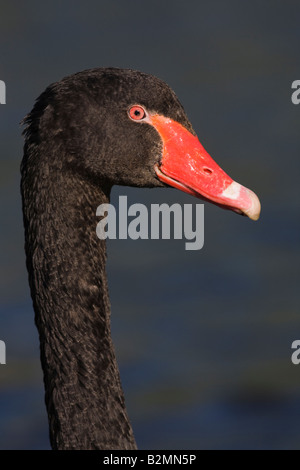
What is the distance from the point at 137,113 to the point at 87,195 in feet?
1.35

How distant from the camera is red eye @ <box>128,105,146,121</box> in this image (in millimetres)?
4895

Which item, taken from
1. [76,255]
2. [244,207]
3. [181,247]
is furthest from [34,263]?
[181,247]

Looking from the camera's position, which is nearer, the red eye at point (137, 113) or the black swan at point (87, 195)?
the black swan at point (87, 195)

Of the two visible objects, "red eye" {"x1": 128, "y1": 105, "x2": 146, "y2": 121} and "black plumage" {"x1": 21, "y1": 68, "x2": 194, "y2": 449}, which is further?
"red eye" {"x1": 128, "y1": 105, "x2": 146, "y2": 121}

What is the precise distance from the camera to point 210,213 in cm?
1008

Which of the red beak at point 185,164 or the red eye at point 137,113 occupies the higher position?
the red eye at point 137,113

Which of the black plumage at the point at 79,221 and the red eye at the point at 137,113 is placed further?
the red eye at the point at 137,113

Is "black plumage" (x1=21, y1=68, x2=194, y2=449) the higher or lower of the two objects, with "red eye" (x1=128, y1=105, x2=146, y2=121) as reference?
lower

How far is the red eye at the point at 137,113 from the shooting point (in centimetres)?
489

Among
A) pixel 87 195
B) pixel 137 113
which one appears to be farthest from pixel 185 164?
pixel 87 195

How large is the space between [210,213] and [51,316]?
5.27 metres

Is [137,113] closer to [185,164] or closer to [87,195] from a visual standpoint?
[185,164]

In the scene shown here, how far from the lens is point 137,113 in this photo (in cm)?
492
